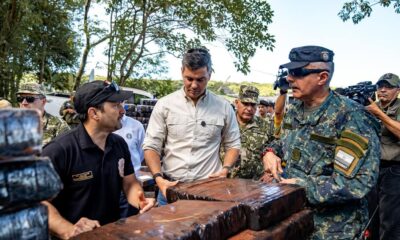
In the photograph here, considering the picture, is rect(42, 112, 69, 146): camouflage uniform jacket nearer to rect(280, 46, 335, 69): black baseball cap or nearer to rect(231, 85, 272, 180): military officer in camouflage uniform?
rect(231, 85, 272, 180): military officer in camouflage uniform

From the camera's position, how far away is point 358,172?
2.07 meters

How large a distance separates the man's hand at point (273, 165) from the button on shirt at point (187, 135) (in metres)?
0.53

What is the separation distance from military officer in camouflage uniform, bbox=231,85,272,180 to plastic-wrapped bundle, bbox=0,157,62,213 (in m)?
3.38

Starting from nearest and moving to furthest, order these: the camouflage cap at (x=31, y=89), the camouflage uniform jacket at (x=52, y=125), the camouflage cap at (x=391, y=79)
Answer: the camouflage cap at (x=391, y=79), the camouflage cap at (x=31, y=89), the camouflage uniform jacket at (x=52, y=125)

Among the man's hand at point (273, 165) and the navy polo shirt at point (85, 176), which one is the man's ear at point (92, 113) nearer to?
the navy polo shirt at point (85, 176)

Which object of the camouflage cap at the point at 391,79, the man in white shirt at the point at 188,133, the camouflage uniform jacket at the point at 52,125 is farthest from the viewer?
the camouflage uniform jacket at the point at 52,125

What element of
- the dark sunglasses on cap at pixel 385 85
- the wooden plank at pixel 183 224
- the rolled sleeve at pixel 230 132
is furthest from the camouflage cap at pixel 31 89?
the dark sunglasses on cap at pixel 385 85

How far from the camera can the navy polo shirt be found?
2.15m

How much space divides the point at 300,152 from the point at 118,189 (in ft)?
3.87

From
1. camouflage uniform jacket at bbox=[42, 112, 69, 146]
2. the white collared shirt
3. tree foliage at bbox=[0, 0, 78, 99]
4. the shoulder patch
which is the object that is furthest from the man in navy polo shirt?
tree foliage at bbox=[0, 0, 78, 99]

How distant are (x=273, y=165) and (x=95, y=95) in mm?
1253

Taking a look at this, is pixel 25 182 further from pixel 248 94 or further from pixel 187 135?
pixel 248 94

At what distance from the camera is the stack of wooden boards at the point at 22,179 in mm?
798

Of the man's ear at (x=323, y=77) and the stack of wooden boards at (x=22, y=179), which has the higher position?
the man's ear at (x=323, y=77)
